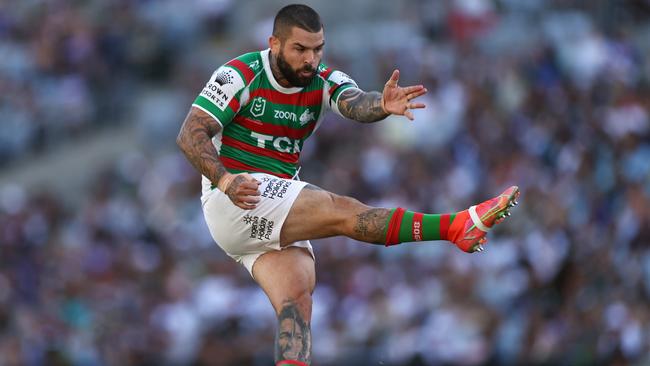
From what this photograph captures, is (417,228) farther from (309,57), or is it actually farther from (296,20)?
(296,20)

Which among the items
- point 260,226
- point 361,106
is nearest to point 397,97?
point 361,106

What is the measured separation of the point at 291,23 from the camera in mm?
9391

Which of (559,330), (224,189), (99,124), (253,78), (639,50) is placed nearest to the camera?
(224,189)

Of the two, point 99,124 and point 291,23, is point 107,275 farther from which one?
point 291,23

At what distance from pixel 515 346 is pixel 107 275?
20.4 feet

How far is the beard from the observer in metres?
9.46

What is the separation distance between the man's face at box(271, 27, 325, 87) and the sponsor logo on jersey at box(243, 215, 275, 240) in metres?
1.00

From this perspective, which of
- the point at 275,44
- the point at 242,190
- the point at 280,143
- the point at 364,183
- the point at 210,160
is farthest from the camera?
the point at 364,183

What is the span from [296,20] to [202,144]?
1089 millimetres

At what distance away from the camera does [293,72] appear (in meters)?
9.48

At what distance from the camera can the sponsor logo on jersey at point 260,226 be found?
31.2 feet

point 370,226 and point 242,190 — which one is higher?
point 242,190

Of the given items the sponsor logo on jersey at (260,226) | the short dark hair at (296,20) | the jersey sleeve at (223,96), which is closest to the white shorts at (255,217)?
the sponsor logo on jersey at (260,226)

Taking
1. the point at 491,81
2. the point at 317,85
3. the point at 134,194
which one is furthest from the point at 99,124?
the point at 317,85
